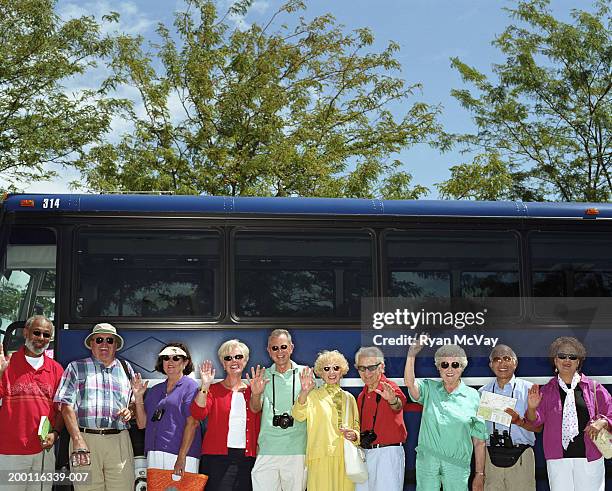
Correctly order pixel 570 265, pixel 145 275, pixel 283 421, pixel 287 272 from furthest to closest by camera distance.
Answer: pixel 570 265, pixel 287 272, pixel 145 275, pixel 283 421

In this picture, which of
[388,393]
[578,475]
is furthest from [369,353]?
[578,475]

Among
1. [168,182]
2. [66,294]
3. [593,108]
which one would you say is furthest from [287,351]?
[593,108]

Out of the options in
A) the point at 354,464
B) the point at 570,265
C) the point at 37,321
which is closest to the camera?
the point at 354,464

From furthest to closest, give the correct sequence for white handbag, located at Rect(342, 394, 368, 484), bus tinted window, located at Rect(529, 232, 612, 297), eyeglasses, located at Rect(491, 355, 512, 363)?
1. bus tinted window, located at Rect(529, 232, 612, 297)
2. eyeglasses, located at Rect(491, 355, 512, 363)
3. white handbag, located at Rect(342, 394, 368, 484)

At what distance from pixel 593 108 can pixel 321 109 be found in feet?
24.7

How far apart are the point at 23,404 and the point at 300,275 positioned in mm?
3192

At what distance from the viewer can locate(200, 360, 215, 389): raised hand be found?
304 inches

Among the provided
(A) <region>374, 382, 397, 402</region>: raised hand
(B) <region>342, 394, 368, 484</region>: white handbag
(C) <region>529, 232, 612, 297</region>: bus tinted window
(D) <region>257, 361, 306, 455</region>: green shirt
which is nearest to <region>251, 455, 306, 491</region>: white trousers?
(D) <region>257, 361, 306, 455</region>: green shirt

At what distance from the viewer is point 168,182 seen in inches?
699

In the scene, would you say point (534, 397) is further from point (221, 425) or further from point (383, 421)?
point (221, 425)

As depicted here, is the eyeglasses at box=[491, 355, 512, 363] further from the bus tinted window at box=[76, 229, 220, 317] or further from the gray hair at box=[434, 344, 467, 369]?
the bus tinted window at box=[76, 229, 220, 317]

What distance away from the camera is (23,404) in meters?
7.62

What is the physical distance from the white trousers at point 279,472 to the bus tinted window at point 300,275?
5.30ft

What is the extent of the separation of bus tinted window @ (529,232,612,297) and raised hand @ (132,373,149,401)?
15.1ft
